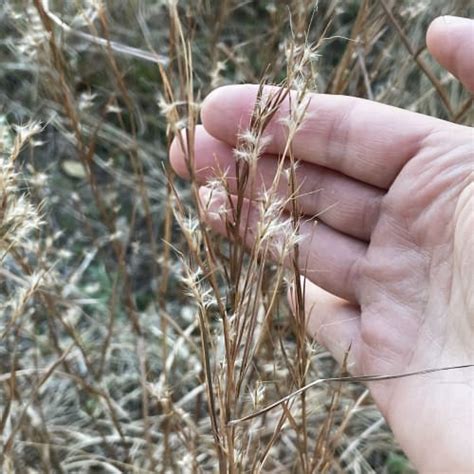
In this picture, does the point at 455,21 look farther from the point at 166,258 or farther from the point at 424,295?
the point at 166,258

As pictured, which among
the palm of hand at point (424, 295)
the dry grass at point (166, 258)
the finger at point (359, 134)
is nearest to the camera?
the dry grass at point (166, 258)

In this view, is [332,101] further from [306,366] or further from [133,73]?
[133,73]

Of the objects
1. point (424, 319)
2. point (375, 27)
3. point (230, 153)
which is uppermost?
point (375, 27)

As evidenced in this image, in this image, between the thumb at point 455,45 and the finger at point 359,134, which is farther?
the finger at point 359,134

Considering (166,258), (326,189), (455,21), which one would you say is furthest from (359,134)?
(166,258)

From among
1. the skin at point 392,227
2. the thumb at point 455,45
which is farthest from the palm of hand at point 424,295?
the thumb at point 455,45

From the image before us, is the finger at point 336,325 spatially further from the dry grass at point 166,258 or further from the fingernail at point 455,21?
the fingernail at point 455,21

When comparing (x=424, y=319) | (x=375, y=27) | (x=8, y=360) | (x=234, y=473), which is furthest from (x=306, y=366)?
(x=8, y=360)

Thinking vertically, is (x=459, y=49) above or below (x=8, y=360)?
above
